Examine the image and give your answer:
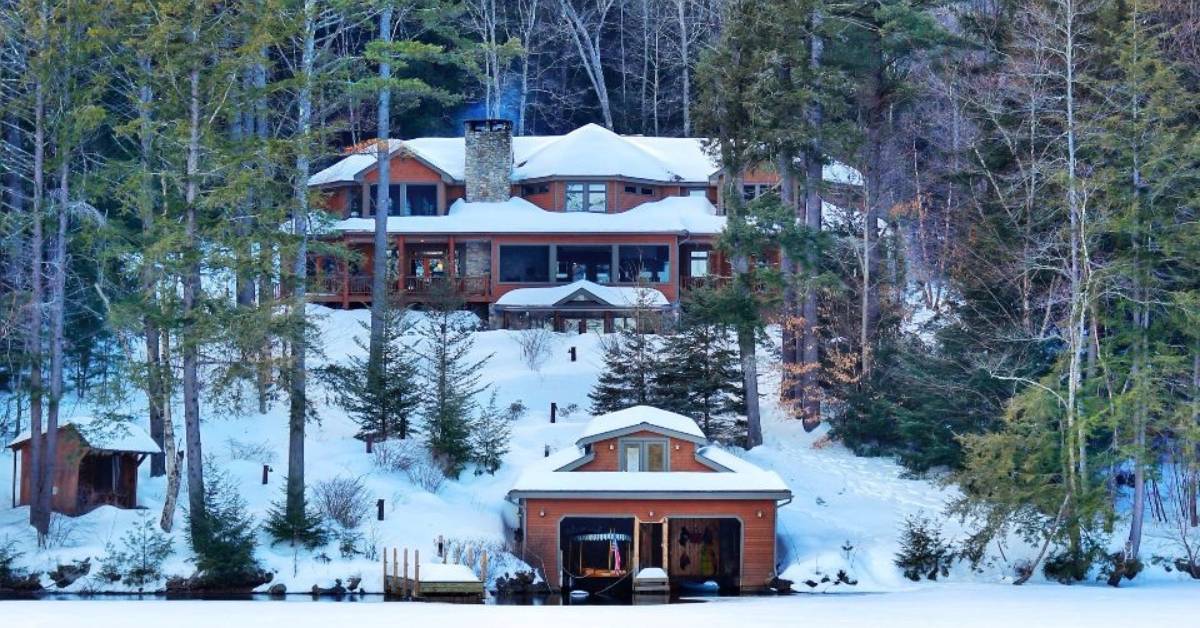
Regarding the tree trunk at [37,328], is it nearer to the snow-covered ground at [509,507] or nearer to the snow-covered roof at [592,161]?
the snow-covered ground at [509,507]

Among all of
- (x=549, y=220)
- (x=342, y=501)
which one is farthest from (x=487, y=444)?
(x=549, y=220)

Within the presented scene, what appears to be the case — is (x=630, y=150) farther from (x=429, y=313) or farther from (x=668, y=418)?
(x=668, y=418)

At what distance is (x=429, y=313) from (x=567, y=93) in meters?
29.4

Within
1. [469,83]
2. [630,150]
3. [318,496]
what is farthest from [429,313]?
[469,83]

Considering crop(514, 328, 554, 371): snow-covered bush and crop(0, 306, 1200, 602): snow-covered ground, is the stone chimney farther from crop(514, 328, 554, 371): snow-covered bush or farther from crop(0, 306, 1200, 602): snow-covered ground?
crop(0, 306, 1200, 602): snow-covered ground

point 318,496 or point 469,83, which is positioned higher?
point 469,83

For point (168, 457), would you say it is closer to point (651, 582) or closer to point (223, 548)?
point (223, 548)

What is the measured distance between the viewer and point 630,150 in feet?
163

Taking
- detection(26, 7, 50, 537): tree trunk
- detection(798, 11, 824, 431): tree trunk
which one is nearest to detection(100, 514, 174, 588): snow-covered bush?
detection(26, 7, 50, 537): tree trunk

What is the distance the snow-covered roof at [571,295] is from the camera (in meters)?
44.5

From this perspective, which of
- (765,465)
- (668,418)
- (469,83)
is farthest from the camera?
(469,83)

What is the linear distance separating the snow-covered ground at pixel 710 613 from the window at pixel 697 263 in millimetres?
23133

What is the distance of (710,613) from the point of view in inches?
896

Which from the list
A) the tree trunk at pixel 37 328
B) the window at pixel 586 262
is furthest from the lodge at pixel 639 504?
the window at pixel 586 262
